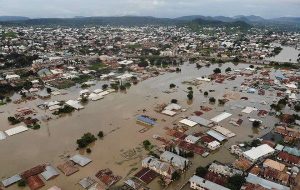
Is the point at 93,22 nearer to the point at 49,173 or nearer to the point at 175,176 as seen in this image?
the point at 49,173

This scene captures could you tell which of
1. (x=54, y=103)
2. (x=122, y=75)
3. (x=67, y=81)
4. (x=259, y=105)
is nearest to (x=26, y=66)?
(x=67, y=81)

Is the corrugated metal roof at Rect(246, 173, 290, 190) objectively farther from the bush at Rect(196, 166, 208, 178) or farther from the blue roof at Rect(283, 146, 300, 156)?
the blue roof at Rect(283, 146, 300, 156)

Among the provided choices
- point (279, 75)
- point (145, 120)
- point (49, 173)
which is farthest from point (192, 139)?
point (279, 75)

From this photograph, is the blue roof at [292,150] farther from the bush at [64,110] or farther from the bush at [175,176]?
the bush at [64,110]

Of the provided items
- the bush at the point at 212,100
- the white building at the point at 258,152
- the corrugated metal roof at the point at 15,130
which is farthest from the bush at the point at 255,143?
the corrugated metal roof at the point at 15,130

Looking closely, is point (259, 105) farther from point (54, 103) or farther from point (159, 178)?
point (54, 103)

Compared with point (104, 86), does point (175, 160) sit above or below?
above

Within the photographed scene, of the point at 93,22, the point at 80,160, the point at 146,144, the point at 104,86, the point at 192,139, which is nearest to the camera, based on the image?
the point at 80,160

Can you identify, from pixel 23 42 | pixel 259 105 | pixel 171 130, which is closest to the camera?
pixel 171 130

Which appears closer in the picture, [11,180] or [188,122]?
[11,180]
